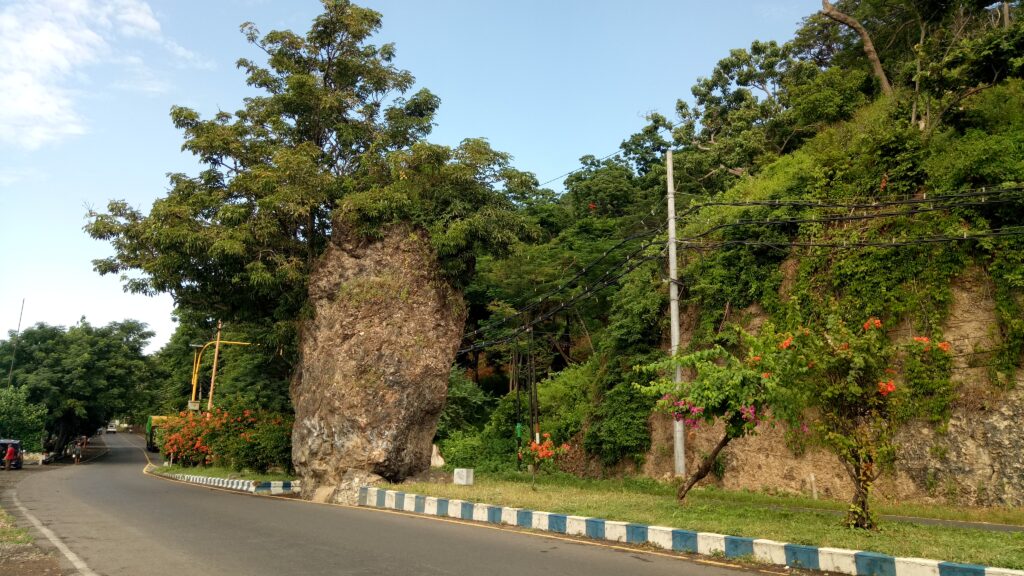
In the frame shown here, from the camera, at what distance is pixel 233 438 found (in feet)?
84.4

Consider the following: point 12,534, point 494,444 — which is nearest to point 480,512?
point 12,534

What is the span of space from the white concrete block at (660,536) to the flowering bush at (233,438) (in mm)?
17357

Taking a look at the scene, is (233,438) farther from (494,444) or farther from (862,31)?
(862,31)

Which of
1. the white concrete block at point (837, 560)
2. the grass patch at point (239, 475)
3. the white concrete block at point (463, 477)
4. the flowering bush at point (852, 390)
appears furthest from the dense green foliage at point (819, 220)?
the grass patch at point (239, 475)

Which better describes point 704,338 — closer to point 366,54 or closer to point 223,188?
point 366,54

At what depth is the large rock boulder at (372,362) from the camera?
53.3 ft

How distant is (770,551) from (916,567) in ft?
4.61

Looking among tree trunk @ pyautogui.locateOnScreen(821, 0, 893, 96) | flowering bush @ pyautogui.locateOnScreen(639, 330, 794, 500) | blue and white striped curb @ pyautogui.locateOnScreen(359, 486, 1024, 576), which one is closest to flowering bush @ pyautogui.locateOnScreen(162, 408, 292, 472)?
blue and white striped curb @ pyautogui.locateOnScreen(359, 486, 1024, 576)

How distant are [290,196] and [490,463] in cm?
1316

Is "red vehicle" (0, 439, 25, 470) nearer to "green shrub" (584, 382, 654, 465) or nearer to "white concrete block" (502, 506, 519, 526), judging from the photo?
"green shrub" (584, 382, 654, 465)

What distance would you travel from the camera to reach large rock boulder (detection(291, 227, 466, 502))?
16250mm

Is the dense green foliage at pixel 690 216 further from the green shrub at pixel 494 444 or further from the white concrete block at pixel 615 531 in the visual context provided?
the white concrete block at pixel 615 531

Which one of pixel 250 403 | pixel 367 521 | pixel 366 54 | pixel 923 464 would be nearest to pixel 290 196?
pixel 366 54

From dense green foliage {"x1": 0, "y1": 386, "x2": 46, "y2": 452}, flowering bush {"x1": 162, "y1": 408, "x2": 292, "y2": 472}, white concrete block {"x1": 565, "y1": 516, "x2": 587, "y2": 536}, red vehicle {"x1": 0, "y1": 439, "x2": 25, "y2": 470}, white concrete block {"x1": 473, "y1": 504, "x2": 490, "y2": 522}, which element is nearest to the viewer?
white concrete block {"x1": 565, "y1": 516, "x2": 587, "y2": 536}
